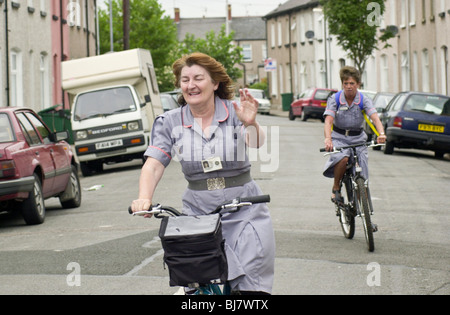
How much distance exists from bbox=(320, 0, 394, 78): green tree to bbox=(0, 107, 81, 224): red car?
28.5 m

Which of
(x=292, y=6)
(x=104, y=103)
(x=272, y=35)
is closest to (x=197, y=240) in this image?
(x=104, y=103)

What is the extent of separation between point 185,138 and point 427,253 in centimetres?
509

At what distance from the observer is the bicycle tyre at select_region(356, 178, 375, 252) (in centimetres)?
961

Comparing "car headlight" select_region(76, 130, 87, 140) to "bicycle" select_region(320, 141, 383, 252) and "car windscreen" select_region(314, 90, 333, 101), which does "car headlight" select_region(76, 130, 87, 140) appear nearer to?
"bicycle" select_region(320, 141, 383, 252)

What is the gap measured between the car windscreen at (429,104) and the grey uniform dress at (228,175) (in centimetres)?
1932

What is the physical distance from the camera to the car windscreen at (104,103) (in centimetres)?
2289

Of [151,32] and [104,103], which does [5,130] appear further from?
[151,32]

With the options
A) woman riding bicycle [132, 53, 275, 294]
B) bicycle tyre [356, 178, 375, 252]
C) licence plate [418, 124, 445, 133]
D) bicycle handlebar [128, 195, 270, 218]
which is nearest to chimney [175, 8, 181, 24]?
licence plate [418, 124, 445, 133]

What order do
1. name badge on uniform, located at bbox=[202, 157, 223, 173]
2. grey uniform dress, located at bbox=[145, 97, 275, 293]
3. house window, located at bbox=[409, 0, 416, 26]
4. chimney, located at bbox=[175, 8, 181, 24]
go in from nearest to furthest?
grey uniform dress, located at bbox=[145, 97, 275, 293] → name badge on uniform, located at bbox=[202, 157, 223, 173] → house window, located at bbox=[409, 0, 416, 26] → chimney, located at bbox=[175, 8, 181, 24]

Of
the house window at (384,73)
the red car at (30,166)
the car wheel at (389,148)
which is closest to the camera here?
the red car at (30,166)

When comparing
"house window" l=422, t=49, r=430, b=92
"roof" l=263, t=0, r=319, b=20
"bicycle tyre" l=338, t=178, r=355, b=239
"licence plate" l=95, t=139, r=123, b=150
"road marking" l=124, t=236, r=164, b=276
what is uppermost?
"roof" l=263, t=0, r=319, b=20

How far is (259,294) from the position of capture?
4.85m

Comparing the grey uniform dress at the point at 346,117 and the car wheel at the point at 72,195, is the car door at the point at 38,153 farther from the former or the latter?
the grey uniform dress at the point at 346,117

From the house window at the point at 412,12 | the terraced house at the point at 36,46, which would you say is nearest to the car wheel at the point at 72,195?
the terraced house at the point at 36,46
